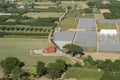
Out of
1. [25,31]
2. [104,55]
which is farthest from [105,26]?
[104,55]

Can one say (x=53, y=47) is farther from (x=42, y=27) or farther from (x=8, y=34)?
(x=42, y=27)

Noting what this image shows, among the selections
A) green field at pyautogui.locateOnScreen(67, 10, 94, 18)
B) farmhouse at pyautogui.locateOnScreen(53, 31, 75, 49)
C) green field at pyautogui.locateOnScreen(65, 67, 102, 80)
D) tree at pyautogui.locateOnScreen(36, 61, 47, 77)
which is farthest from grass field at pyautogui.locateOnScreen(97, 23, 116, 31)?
tree at pyautogui.locateOnScreen(36, 61, 47, 77)

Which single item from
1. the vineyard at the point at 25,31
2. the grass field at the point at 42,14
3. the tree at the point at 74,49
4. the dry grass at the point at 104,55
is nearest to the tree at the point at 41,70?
the tree at the point at 74,49

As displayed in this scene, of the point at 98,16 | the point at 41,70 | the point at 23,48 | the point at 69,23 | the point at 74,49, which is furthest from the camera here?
the point at 98,16

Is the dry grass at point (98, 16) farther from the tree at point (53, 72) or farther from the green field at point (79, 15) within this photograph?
the tree at point (53, 72)

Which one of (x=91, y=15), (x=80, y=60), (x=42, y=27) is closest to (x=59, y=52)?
(x=80, y=60)

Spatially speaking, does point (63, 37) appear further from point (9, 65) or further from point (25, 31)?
point (9, 65)

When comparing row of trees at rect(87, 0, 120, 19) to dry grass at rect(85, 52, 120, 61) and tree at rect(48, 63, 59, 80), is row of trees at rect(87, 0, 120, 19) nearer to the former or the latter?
dry grass at rect(85, 52, 120, 61)

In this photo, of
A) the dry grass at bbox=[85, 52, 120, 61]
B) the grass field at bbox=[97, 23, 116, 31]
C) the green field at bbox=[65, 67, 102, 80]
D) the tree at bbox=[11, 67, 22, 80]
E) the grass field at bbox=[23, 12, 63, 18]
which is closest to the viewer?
the tree at bbox=[11, 67, 22, 80]
